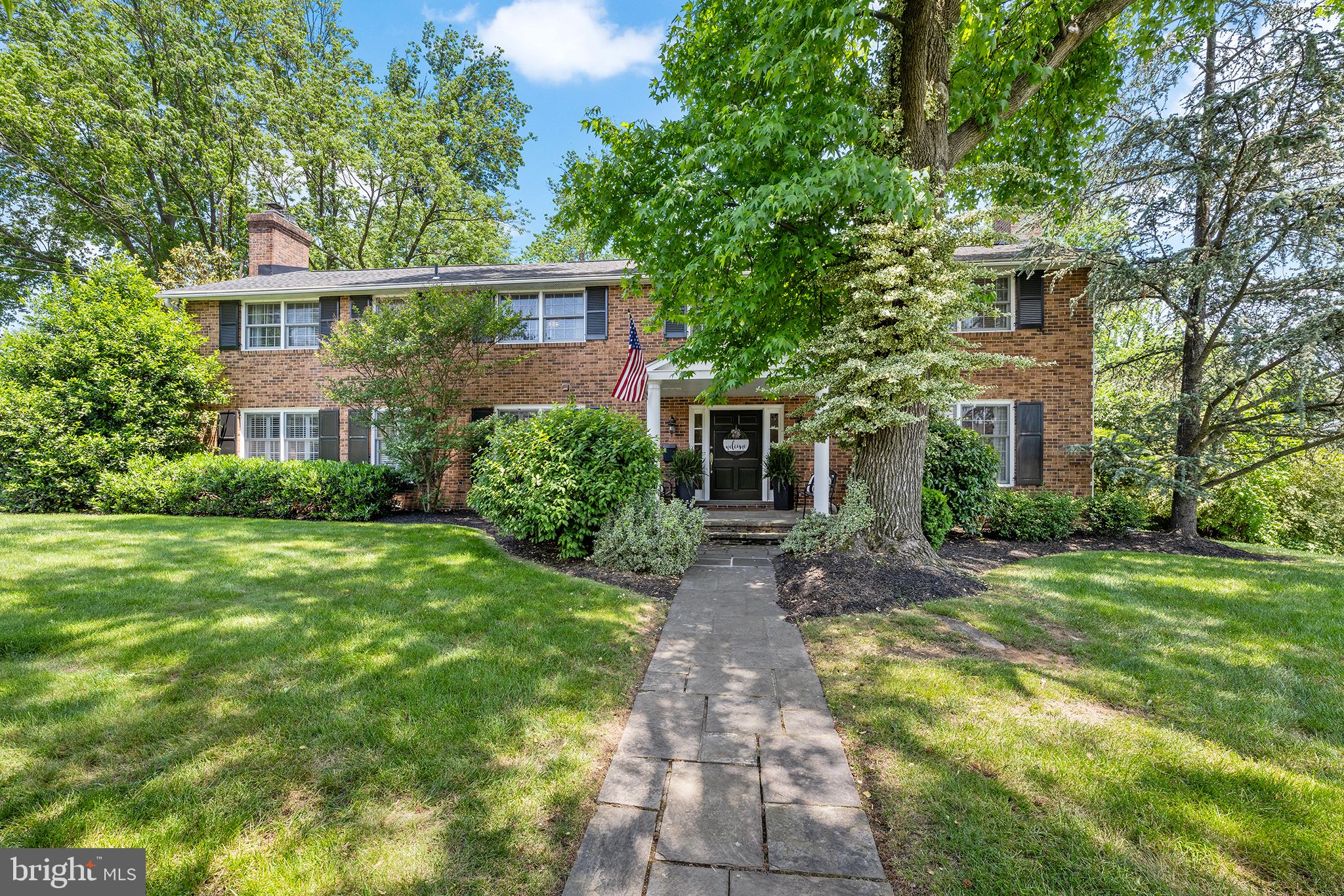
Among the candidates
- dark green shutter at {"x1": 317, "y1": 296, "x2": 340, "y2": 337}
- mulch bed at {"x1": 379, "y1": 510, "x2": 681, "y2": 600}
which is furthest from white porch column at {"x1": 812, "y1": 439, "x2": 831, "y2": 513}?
dark green shutter at {"x1": 317, "y1": 296, "x2": 340, "y2": 337}

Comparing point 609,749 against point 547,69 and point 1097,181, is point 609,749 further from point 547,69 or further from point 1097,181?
point 547,69

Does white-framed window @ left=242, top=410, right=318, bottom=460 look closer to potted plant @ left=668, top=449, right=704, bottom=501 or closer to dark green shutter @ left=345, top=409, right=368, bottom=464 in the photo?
dark green shutter @ left=345, top=409, right=368, bottom=464

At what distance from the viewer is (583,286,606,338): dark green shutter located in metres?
11.3

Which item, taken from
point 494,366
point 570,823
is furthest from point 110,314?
point 570,823

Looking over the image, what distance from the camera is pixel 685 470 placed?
11.0 meters

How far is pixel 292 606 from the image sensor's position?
4395mm

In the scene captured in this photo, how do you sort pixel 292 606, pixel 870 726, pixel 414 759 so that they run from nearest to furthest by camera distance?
pixel 414 759
pixel 870 726
pixel 292 606

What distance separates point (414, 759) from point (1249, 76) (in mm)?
13699

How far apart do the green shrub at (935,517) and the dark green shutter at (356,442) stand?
11418 millimetres

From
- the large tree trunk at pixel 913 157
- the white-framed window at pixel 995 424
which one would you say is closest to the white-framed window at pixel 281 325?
the large tree trunk at pixel 913 157

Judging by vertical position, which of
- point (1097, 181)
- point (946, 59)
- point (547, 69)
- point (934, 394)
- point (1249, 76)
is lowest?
point (934, 394)

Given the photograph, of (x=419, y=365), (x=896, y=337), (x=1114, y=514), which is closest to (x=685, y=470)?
(x=419, y=365)

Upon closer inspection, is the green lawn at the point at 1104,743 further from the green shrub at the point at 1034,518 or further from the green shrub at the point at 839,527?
the green shrub at the point at 1034,518

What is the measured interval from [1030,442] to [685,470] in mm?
6890
